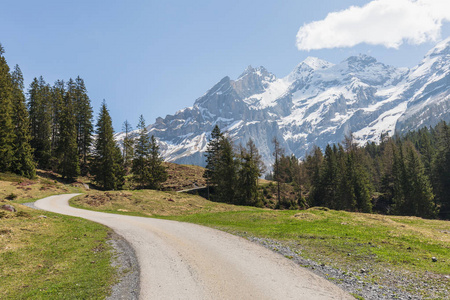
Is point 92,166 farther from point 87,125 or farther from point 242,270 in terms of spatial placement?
point 242,270

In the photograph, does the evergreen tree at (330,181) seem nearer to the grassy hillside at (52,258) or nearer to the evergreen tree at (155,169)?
the evergreen tree at (155,169)

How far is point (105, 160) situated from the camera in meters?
54.4

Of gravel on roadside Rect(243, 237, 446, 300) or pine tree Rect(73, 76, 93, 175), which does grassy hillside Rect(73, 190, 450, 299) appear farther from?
pine tree Rect(73, 76, 93, 175)

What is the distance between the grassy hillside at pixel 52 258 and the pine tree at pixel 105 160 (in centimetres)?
3521

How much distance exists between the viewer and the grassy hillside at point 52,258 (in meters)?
9.17

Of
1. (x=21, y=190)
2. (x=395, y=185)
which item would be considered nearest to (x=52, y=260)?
(x=21, y=190)

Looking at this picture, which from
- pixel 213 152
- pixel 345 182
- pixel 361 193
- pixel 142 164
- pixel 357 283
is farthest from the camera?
pixel 213 152

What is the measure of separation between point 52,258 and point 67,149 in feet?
165

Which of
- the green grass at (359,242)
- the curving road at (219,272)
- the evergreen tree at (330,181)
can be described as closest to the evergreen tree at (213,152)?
the evergreen tree at (330,181)

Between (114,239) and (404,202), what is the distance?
62270 millimetres

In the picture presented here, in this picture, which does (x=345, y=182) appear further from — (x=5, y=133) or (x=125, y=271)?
(x=5, y=133)

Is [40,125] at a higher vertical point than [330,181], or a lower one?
higher

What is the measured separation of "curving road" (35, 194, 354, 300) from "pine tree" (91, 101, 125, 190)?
Answer: 138 ft

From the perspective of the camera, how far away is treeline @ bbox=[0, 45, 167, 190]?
148ft
